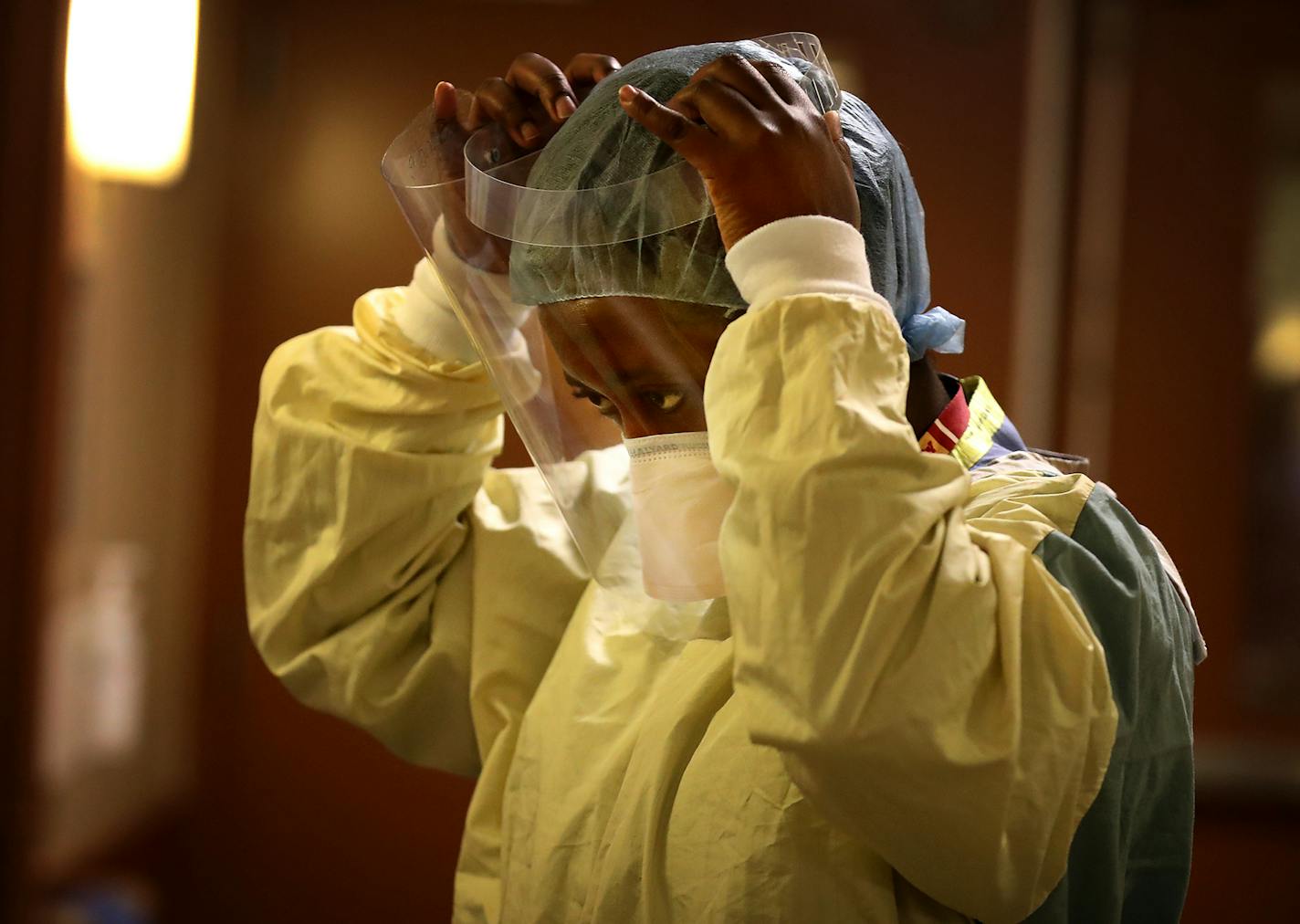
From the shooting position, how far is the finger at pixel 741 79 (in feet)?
2.31

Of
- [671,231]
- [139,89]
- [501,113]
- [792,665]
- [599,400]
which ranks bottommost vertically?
[792,665]

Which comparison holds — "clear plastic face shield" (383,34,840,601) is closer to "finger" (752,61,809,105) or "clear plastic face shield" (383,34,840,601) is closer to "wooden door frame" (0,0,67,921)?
"finger" (752,61,809,105)

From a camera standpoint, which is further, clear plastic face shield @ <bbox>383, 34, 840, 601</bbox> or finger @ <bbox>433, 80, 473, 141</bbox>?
finger @ <bbox>433, 80, 473, 141</bbox>

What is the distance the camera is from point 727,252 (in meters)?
0.70

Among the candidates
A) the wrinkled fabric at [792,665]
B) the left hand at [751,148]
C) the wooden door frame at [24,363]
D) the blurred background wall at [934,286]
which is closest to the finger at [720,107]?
the left hand at [751,148]

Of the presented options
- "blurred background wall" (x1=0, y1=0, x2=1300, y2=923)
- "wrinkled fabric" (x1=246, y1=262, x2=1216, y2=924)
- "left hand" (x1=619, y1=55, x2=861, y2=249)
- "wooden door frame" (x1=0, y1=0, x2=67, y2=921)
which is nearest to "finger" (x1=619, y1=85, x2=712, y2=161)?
"left hand" (x1=619, y1=55, x2=861, y2=249)

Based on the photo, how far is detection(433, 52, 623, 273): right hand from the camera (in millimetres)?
918

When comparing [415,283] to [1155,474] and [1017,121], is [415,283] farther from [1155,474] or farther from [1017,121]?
[1155,474]

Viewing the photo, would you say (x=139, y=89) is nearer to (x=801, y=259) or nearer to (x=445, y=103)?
(x=445, y=103)

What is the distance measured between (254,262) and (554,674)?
1505 millimetres

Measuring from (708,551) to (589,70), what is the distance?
0.39 m

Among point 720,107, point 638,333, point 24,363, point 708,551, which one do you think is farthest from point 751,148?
point 24,363

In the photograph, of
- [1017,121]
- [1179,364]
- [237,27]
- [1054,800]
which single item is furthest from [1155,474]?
[237,27]

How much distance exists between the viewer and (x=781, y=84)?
2.37 feet
